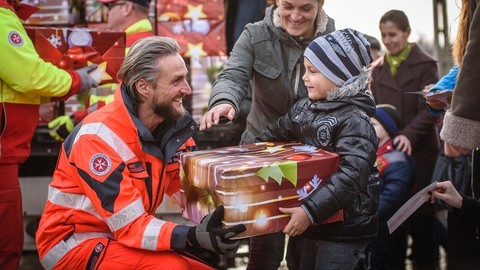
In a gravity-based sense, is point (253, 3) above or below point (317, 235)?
above

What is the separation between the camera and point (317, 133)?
3.80 m

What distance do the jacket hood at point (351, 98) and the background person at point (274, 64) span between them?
0.53 m

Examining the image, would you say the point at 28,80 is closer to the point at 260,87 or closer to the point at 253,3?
the point at 260,87

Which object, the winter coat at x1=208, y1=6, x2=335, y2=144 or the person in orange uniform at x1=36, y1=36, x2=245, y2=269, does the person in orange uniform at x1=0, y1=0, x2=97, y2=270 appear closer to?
the person in orange uniform at x1=36, y1=36, x2=245, y2=269

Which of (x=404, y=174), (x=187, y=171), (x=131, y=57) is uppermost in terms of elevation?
(x=131, y=57)

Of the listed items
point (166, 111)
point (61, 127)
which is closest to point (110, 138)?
point (166, 111)

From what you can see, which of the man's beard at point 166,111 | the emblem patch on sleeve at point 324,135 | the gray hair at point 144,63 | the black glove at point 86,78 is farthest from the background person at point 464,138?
the black glove at point 86,78

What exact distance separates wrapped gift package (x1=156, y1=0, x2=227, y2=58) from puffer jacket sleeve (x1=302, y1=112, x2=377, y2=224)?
298cm

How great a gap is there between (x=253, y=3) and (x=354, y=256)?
3.16 meters

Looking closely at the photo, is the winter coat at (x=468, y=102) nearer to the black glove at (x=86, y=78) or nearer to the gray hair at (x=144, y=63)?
the gray hair at (x=144, y=63)

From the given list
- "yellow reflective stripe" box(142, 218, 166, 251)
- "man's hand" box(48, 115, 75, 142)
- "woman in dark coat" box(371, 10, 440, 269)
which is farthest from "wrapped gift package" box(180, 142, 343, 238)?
"woman in dark coat" box(371, 10, 440, 269)

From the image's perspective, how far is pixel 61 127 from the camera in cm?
597

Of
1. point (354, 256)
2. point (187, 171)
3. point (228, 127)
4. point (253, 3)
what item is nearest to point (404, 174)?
point (228, 127)

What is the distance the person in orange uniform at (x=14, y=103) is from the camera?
4828mm
